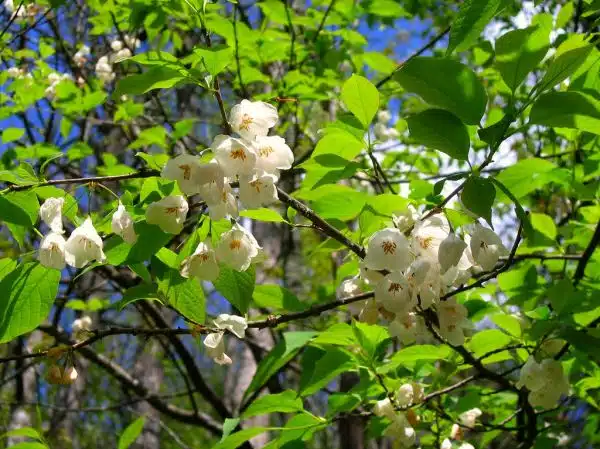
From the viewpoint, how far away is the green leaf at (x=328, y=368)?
1.52 meters

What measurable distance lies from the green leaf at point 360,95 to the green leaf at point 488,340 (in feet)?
2.33

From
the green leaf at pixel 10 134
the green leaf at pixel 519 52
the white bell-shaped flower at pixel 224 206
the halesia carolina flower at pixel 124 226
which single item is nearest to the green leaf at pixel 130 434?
the halesia carolina flower at pixel 124 226

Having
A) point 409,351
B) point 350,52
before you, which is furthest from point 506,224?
point 409,351

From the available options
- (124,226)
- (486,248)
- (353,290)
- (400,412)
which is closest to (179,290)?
(124,226)

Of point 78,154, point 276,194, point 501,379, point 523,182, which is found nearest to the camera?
point 276,194

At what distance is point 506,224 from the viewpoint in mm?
7656

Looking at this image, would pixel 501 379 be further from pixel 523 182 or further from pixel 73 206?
pixel 73 206

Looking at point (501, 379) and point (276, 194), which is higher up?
point (276, 194)

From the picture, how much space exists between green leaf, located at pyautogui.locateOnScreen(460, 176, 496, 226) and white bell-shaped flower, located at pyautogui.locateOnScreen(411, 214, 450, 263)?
0.27 meters

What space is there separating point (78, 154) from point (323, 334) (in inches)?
82.3

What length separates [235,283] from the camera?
143 centimetres

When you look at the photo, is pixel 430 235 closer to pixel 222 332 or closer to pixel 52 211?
pixel 222 332

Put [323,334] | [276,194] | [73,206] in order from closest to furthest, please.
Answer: [276,194], [73,206], [323,334]

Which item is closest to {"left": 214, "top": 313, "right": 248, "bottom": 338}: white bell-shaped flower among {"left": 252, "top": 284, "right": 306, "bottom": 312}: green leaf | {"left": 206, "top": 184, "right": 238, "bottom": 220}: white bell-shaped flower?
{"left": 252, "top": 284, "right": 306, "bottom": 312}: green leaf
